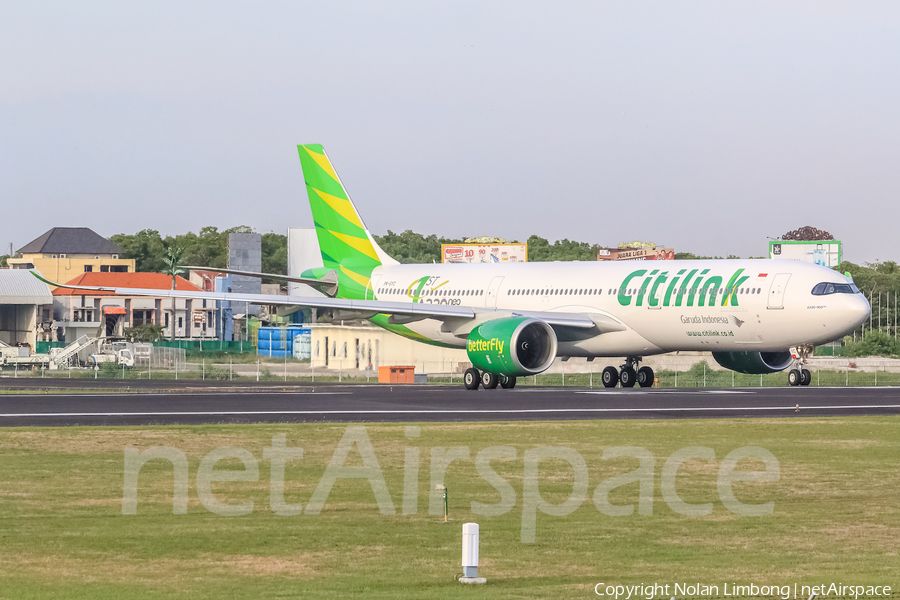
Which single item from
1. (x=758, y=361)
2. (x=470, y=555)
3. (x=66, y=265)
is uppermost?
(x=66, y=265)

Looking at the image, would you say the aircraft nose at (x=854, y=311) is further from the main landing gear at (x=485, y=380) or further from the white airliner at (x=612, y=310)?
the main landing gear at (x=485, y=380)

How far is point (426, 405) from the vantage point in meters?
34.5

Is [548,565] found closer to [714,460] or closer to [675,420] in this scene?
[714,460]

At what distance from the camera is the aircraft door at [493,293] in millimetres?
46438

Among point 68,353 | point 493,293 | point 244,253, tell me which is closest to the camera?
point 493,293

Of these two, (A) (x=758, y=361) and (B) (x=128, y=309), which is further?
(B) (x=128, y=309)

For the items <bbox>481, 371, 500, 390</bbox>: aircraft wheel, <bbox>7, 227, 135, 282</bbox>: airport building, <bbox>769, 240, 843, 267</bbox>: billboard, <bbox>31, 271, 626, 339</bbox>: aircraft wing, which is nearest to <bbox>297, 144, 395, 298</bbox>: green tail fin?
<bbox>31, 271, 626, 339</bbox>: aircraft wing

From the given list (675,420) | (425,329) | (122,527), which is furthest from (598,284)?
(122,527)

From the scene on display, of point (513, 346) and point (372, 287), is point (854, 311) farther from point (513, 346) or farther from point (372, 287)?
point (372, 287)

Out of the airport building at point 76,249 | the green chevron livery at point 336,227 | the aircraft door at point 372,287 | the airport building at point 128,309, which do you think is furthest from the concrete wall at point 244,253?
the aircraft door at point 372,287

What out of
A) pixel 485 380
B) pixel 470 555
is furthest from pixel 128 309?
pixel 470 555

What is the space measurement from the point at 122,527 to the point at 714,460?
429 inches

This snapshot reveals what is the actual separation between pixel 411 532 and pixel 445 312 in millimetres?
28845

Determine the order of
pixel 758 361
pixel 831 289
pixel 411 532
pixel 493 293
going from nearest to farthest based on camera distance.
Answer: pixel 411 532 → pixel 831 289 → pixel 758 361 → pixel 493 293
